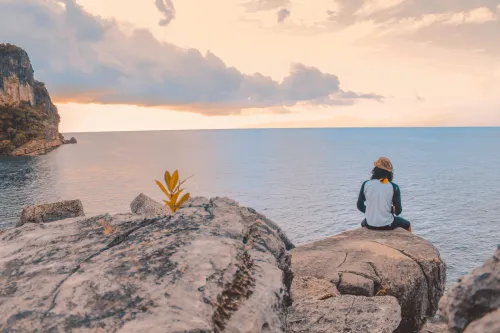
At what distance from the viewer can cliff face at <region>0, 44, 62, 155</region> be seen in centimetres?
12975

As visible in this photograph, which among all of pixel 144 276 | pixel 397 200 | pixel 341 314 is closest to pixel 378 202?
pixel 397 200

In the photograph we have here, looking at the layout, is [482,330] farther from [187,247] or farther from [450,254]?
[450,254]

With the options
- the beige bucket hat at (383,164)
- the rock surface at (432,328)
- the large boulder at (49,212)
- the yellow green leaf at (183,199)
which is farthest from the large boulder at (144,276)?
the large boulder at (49,212)

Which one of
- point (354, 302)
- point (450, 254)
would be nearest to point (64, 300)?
point (354, 302)

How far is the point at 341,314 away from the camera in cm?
559

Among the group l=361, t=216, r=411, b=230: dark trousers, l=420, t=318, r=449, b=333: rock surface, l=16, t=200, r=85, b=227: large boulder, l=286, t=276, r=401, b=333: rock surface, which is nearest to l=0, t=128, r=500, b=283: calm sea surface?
l=361, t=216, r=411, b=230: dark trousers

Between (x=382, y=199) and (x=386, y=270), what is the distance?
283cm

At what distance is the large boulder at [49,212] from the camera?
15.7 meters

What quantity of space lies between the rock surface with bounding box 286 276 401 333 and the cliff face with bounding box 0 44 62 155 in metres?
144

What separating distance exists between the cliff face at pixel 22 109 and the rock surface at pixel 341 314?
144200 millimetres

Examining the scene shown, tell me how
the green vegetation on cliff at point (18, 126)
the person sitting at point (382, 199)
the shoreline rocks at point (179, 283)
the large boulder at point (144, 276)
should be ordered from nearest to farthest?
the shoreline rocks at point (179, 283) → the large boulder at point (144, 276) → the person sitting at point (382, 199) → the green vegetation on cliff at point (18, 126)

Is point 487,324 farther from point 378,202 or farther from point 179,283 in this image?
point 378,202

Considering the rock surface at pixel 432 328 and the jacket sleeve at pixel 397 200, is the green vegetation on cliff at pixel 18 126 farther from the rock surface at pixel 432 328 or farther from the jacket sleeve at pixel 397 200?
the rock surface at pixel 432 328

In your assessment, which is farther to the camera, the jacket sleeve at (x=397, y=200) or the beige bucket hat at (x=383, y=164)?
the jacket sleeve at (x=397, y=200)
